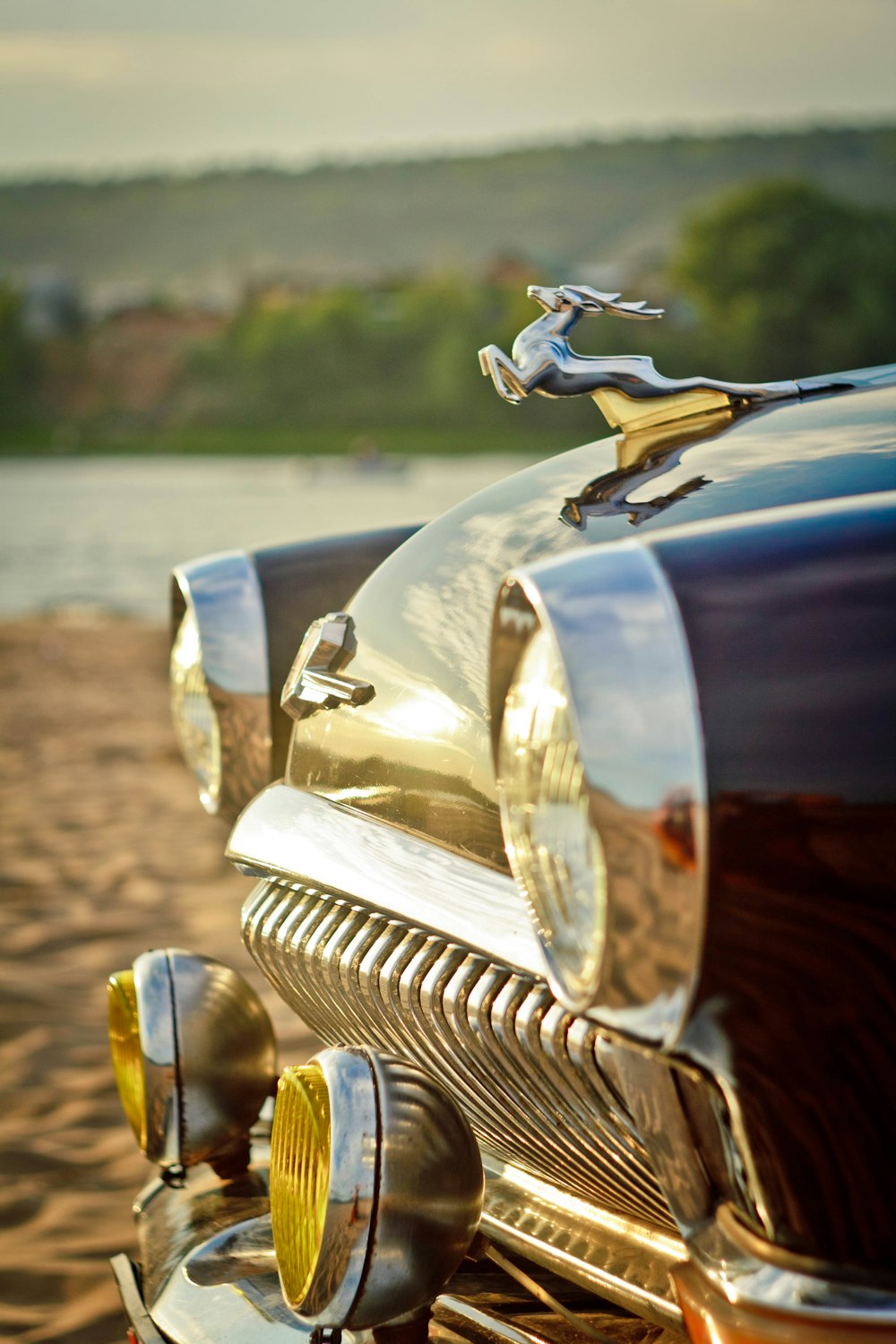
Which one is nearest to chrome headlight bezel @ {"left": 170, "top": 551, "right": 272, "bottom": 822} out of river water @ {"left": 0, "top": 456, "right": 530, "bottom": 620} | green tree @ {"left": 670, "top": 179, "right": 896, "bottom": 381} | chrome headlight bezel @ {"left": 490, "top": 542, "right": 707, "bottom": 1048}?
river water @ {"left": 0, "top": 456, "right": 530, "bottom": 620}

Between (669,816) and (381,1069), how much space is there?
0.52 metres

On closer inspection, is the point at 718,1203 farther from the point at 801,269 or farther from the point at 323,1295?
the point at 801,269

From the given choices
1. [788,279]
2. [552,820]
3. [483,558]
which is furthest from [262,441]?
[552,820]

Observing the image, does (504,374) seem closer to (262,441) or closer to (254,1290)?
(254,1290)

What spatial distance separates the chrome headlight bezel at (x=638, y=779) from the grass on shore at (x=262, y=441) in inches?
1970

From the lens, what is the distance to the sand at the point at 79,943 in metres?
2.58

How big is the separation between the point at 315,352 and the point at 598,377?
218ft

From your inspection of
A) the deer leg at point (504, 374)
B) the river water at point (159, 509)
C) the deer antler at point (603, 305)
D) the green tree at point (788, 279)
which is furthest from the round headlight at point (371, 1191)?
the green tree at point (788, 279)

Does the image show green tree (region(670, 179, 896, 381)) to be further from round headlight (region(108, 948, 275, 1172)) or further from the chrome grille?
the chrome grille

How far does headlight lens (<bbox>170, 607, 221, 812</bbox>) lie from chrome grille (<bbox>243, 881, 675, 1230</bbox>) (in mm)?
435

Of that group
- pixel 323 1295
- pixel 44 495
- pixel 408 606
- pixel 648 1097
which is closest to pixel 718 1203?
pixel 648 1097

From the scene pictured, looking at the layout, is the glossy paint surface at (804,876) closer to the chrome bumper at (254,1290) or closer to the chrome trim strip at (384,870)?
the chrome trim strip at (384,870)

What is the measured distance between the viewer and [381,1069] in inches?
51.2

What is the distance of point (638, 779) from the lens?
36.1 inches
